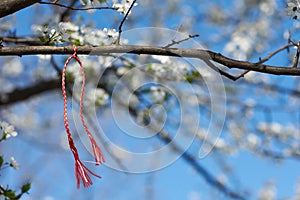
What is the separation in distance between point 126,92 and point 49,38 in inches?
56.5

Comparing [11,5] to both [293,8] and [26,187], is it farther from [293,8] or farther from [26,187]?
[293,8]

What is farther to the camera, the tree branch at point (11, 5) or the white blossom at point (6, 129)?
the white blossom at point (6, 129)

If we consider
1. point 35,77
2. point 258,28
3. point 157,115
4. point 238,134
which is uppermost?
point 258,28

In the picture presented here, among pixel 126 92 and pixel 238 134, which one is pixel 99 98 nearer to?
pixel 126 92

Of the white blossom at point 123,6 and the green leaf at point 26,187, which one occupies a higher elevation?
the white blossom at point 123,6

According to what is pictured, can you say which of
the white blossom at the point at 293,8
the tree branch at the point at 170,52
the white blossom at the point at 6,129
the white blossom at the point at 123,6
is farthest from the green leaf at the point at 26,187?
the white blossom at the point at 293,8

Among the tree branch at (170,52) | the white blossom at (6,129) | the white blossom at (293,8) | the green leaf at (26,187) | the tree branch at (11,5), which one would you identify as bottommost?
the green leaf at (26,187)

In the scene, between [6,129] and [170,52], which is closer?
[170,52]

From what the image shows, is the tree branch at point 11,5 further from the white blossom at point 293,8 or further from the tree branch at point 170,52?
the white blossom at point 293,8

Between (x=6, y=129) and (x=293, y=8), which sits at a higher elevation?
(x=293, y=8)

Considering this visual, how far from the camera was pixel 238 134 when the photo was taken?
3.48 metres

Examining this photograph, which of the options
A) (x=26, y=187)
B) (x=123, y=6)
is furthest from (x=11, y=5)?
(x=26, y=187)

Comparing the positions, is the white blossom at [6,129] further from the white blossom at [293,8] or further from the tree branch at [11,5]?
the white blossom at [293,8]

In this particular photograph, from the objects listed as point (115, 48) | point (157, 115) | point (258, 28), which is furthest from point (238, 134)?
point (115, 48)
